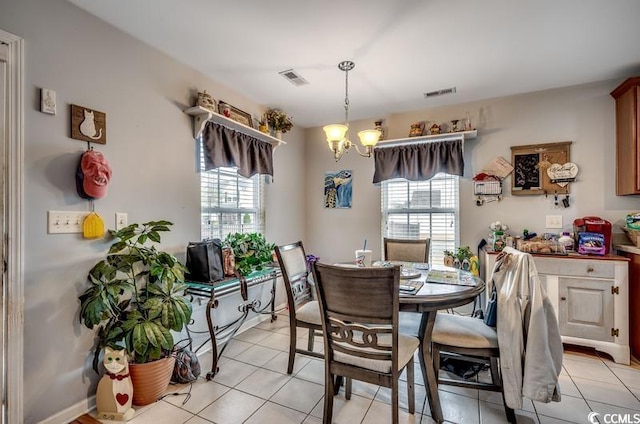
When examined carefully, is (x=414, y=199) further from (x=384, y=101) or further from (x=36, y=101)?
(x=36, y=101)

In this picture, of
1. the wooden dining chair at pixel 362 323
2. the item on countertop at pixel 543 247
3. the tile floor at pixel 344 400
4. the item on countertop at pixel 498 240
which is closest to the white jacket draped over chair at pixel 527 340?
the tile floor at pixel 344 400

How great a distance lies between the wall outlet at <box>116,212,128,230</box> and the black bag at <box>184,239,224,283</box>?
1.74 feet

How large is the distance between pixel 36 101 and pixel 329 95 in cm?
240

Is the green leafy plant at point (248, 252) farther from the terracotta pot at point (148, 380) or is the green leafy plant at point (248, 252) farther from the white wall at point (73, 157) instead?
the terracotta pot at point (148, 380)

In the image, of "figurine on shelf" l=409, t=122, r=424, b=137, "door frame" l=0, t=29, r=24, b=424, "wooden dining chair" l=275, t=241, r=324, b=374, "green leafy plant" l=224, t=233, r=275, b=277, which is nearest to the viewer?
"door frame" l=0, t=29, r=24, b=424

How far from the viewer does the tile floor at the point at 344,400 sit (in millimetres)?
1812

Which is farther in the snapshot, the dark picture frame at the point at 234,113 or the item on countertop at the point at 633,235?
the dark picture frame at the point at 234,113

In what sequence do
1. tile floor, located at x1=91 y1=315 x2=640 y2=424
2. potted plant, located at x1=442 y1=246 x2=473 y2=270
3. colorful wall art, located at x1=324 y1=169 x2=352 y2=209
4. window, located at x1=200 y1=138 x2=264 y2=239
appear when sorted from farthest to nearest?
colorful wall art, located at x1=324 y1=169 x2=352 y2=209
potted plant, located at x1=442 y1=246 x2=473 y2=270
window, located at x1=200 y1=138 x2=264 y2=239
tile floor, located at x1=91 y1=315 x2=640 y2=424

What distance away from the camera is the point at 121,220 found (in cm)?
210

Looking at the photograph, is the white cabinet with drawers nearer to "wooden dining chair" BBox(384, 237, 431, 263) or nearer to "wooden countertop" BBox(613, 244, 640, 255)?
"wooden countertop" BBox(613, 244, 640, 255)

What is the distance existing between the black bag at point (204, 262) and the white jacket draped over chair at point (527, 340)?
2.03 m

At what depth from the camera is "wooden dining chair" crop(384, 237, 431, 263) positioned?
2982 mm

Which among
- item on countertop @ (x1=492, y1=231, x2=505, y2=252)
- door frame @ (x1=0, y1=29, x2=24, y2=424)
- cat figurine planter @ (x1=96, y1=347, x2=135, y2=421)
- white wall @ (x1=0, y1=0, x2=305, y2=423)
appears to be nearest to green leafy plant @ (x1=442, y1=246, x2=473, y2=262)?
item on countertop @ (x1=492, y1=231, x2=505, y2=252)

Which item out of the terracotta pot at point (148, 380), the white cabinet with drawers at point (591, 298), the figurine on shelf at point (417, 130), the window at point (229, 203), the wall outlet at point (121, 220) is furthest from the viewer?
the figurine on shelf at point (417, 130)
